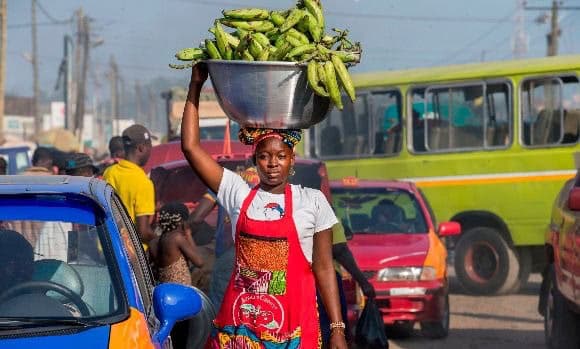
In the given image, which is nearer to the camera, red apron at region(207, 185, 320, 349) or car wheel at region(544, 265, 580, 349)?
red apron at region(207, 185, 320, 349)

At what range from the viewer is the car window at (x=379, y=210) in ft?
44.3

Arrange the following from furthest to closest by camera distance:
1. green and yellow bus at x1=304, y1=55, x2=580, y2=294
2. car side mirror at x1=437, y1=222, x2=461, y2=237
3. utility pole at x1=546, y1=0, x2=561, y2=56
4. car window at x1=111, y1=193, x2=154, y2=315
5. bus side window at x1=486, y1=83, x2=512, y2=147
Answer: utility pole at x1=546, y1=0, x2=561, y2=56 < bus side window at x1=486, y1=83, x2=512, y2=147 < green and yellow bus at x1=304, y1=55, x2=580, y2=294 < car side mirror at x1=437, y1=222, x2=461, y2=237 < car window at x1=111, y1=193, x2=154, y2=315

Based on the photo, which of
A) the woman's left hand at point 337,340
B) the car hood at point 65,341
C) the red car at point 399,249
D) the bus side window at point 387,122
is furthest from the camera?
the bus side window at point 387,122

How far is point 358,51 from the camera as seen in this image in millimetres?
6016

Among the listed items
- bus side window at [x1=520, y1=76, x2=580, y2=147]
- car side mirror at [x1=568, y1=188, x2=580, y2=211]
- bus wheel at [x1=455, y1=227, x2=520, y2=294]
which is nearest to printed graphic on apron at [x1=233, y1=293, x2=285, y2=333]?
car side mirror at [x1=568, y1=188, x2=580, y2=211]

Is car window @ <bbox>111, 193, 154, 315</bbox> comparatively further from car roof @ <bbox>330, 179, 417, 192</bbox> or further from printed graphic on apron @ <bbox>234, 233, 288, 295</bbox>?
car roof @ <bbox>330, 179, 417, 192</bbox>

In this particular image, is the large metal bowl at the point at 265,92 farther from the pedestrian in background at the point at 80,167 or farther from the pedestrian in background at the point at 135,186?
the pedestrian in background at the point at 80,167

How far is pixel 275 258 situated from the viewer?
5395 mm

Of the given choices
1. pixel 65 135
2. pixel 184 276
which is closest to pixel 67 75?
pixel 65 135

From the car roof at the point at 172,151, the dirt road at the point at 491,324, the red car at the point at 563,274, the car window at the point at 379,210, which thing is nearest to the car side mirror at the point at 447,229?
the car window at the point at 379,210

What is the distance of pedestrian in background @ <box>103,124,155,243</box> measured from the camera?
9.35 m

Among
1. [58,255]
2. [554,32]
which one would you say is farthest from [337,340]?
[554,32]

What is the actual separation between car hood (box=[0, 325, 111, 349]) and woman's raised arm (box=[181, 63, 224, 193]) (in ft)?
4.12

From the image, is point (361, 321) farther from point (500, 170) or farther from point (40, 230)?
point (500, 170)
